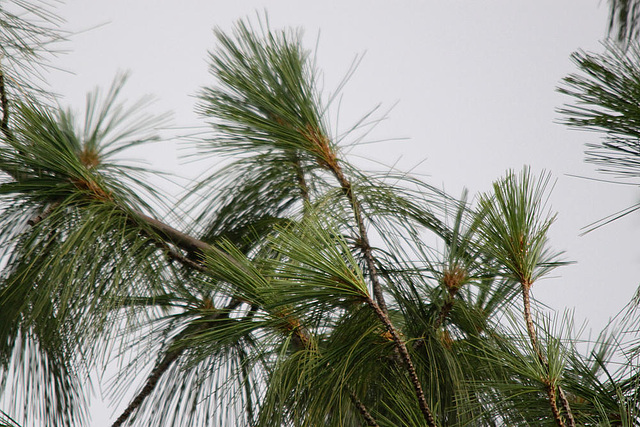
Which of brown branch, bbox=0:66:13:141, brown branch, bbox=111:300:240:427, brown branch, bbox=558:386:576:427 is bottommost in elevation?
brown branch, bbox=111:300:240:427

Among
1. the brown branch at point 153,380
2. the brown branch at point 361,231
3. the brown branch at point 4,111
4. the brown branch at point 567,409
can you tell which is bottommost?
the brown branch at point 153,380

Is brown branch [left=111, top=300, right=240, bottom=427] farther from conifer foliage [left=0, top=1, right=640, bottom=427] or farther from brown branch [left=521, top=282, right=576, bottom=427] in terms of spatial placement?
brown branch [left=521, top=282, right=576, bottom=427]

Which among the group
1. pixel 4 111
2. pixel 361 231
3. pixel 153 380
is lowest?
pixel 153 380

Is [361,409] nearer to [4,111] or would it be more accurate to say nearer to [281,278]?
[281,278]

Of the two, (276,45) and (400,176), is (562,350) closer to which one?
(400,176)

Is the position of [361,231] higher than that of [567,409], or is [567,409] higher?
[361,231]

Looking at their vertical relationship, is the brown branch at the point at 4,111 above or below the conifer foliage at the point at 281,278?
above

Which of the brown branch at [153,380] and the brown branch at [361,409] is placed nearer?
the brown branch at [361,409]

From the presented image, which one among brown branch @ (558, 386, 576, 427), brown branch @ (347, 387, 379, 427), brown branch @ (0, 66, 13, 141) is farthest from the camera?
brown branch @ (0, 66, 13, 141)

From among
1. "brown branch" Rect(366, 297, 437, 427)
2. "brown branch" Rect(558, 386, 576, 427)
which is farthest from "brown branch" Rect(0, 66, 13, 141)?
"brown branch" Rect(558, 386, 576, 427)

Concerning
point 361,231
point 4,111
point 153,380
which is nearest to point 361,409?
point 361,231

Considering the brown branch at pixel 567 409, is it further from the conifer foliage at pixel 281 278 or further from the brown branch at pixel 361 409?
the brown branch at pixel 361 409

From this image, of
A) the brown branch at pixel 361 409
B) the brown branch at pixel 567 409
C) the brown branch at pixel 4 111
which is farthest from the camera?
the brown branch at pixel 4 111

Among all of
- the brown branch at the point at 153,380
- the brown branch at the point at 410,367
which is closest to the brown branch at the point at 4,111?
the brown branch at the point at 153,380
